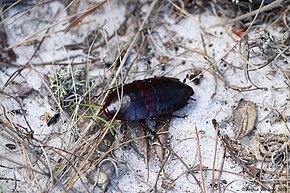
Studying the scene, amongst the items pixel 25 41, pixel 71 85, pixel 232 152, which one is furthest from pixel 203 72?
pixel 25 41

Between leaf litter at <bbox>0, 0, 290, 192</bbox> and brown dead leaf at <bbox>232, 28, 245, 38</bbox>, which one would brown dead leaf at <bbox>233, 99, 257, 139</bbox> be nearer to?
leaf litter at <bbox>0, 0, 290, 192</bbox>

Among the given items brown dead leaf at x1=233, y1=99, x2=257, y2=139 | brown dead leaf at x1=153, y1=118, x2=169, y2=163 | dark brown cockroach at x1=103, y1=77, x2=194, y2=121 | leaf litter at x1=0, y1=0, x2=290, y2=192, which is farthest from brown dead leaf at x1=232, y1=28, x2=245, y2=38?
brown dead leaf at x1=153, y1=118, x2=169, y2=163

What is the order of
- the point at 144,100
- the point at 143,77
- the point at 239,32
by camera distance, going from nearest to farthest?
the point at 144,100, the point at 143,77, the point at 239,32

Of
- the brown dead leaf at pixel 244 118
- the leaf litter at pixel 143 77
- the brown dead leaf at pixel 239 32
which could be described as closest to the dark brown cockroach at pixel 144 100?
the leaf litter at pixel 143 77

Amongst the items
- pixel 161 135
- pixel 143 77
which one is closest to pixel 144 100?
pixel 161 135

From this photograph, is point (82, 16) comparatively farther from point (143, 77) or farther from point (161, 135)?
point (161, 135)

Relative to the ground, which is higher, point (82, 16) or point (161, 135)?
point (82, 16)

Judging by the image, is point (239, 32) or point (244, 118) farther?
point (239, 32)
